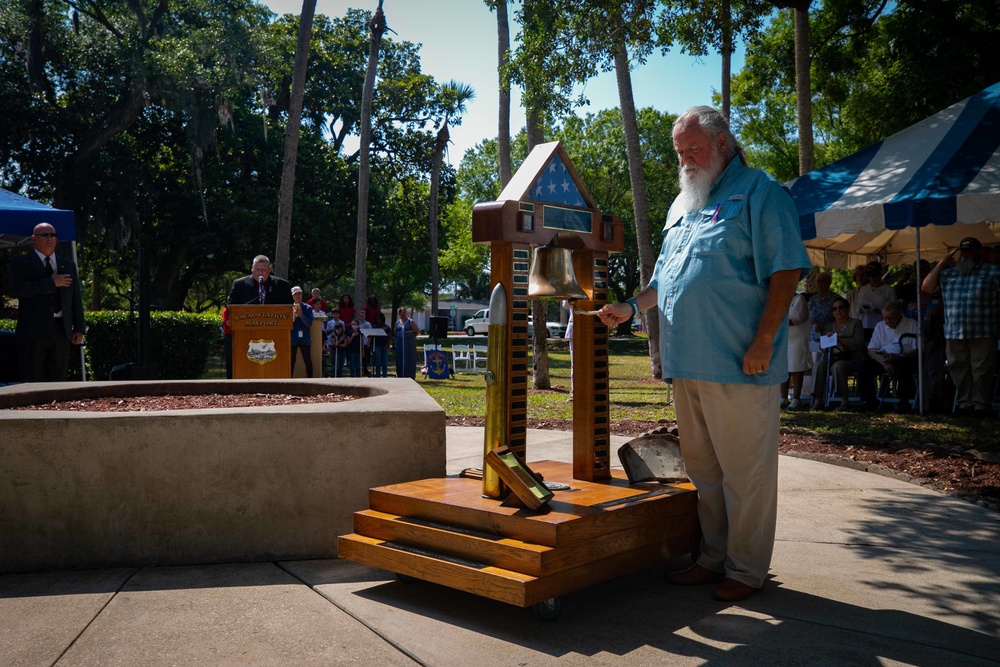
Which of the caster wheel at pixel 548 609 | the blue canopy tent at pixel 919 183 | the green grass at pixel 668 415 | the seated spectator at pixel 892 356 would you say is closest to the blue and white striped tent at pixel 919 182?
the blue canopy tent at pixel 919 183

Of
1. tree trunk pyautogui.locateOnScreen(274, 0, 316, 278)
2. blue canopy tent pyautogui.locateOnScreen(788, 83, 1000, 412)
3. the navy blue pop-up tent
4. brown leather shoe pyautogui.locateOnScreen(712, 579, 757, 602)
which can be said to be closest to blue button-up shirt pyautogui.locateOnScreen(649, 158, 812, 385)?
brown leather shoe pyautogui.locateOnScreen(712, 579, 757, 602)

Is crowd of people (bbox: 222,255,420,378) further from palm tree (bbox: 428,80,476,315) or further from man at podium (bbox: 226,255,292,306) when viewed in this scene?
palm tree (bbox: 428,80,476,315)

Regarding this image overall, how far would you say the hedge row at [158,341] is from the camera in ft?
51.2

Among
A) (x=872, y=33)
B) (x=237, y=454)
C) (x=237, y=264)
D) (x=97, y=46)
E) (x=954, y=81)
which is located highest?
(x=97, y=46)

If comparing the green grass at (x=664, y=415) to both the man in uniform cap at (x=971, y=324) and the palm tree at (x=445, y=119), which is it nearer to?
the man in uniform cap at (x=971, y=324)

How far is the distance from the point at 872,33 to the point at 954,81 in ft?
9.87

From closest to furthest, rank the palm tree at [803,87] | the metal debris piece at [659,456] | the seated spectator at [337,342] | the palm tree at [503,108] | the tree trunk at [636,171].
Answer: the metal debris piece at [659,456]
the palm tree at [803,87]
the tree trunk at [636,171]
the palm tree at [503,108]
the seated spectator at [337,342]

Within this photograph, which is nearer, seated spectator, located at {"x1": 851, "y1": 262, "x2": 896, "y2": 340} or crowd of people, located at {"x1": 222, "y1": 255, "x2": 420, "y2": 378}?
seated spectator, located at {"x1": 851, "y1": 262, "x2": 896, "y2": 340}

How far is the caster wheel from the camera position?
332cm

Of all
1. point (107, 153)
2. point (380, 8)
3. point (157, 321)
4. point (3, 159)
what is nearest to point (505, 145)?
point (157, 321)

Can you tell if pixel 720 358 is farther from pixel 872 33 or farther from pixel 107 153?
pixel 107 153

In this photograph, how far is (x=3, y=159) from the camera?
24.7m

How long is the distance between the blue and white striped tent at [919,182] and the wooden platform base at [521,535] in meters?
6.38

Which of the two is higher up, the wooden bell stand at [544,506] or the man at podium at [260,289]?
the man at podium at [260,289]
